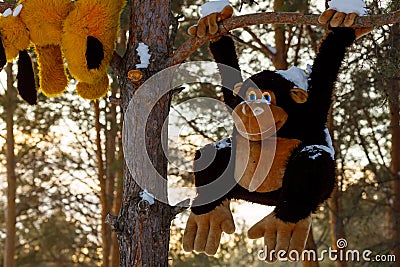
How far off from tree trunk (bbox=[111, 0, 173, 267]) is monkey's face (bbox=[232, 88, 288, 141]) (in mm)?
495

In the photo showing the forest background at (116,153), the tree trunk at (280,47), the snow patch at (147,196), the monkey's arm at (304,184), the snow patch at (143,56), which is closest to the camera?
the monkey's arm at (304,184)

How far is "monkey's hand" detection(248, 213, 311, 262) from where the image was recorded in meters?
2.48

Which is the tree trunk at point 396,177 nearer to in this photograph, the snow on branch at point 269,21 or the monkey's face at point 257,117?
the snow on branch at point 269,21

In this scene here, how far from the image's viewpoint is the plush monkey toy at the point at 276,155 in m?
2.46

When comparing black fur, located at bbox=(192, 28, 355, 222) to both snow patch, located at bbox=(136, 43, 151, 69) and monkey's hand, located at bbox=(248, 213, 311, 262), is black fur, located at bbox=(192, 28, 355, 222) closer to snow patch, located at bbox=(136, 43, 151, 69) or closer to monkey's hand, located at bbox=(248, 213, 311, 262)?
monkey's hand, located at bbox=(248, 213, 311, 262)

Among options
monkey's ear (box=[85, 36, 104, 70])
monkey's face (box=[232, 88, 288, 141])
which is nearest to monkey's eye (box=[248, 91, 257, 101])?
monkey's face (box=[232, 88, 288, 141])

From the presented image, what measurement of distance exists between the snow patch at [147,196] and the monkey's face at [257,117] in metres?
0.53

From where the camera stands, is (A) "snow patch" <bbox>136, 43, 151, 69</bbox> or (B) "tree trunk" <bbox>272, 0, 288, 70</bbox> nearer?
(A) "snow patch" <bbox>136, 43, 151, 69</bbox>

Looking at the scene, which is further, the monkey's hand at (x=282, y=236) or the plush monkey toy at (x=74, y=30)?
the plush monkey toy at (x=74, y=30)

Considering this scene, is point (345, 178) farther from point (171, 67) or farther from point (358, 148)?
point (171, 67)

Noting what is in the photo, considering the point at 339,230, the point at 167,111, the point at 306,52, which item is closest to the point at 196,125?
the point at 306,52

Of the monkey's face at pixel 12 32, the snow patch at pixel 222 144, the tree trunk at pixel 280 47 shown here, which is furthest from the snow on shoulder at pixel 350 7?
the tree trunk at pixel 280 47

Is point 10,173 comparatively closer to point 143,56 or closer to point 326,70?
point 143,56

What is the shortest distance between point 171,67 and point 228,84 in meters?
0.28
